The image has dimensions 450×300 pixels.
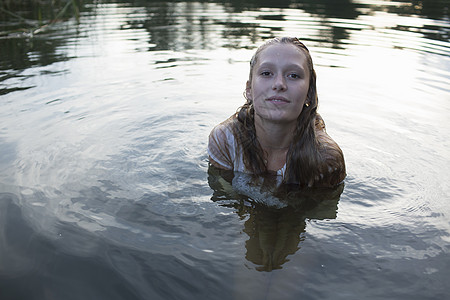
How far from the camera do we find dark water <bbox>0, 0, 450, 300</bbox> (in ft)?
8.19

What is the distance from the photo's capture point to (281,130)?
342 cm

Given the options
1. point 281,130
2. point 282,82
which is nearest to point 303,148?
point 281,130

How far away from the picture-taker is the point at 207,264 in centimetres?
258

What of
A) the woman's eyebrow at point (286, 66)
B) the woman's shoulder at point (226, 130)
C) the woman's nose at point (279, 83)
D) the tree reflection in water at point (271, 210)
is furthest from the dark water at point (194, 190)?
the woman's eyebrow at point (286, 66)

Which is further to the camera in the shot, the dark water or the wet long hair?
the wet long hair

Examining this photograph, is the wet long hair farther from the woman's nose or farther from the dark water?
the woman's nose

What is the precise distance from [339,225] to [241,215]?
725 millimetres

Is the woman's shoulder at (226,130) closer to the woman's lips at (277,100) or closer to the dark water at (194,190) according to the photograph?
the dark water at (194,190)

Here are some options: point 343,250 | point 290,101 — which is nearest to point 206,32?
point 290,101

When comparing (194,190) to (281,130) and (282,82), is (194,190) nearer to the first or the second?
(281,130)


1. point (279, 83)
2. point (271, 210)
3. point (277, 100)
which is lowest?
point (271, 210)

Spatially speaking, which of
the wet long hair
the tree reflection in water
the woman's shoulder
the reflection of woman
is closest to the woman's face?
the reflection of woman

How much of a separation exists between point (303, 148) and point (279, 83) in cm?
59

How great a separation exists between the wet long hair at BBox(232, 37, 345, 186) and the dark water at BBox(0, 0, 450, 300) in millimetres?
196
